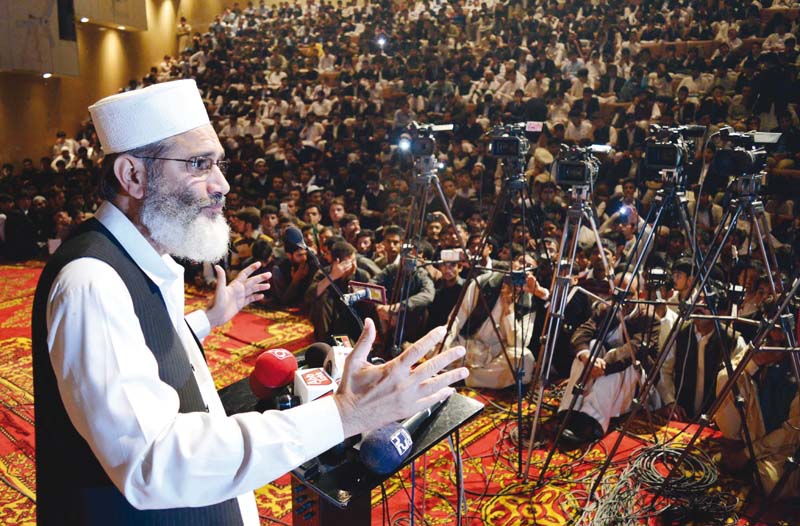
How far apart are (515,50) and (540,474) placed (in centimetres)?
876

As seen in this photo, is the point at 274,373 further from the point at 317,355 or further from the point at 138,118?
the point at 138,118

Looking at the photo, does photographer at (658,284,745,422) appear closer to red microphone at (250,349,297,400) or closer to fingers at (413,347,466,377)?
red microphone at (250,349,297,400)

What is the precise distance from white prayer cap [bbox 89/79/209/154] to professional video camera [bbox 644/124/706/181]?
177 cm

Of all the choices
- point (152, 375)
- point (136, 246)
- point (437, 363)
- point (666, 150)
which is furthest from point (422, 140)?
point (152, 375)

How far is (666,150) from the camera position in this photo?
2.30 metres

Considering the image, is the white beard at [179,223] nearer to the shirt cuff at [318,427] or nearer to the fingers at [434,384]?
the shirt cuff at [318,427]

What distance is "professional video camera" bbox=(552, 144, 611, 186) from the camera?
244 centimetres

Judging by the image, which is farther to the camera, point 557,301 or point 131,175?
point 557,301

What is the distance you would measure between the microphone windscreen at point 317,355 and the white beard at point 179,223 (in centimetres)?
50

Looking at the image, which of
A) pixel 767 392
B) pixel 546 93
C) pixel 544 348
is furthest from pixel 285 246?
pixel 546 93

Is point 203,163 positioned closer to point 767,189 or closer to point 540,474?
point 540,474

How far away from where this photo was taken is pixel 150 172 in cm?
126

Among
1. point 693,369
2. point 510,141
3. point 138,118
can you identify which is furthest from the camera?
point 693,369

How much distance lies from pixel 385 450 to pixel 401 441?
0.14ft
